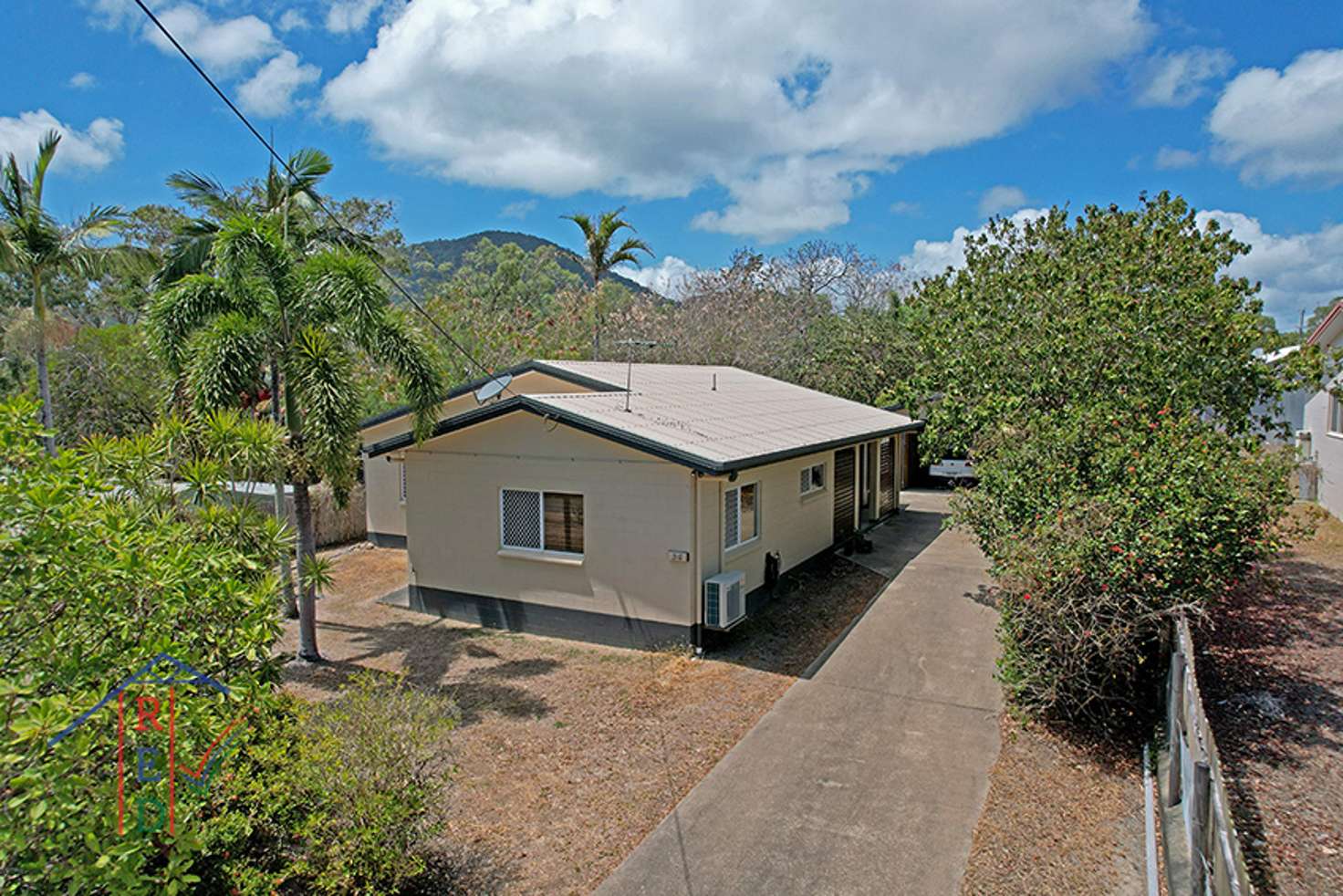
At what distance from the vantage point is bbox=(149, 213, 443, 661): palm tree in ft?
28.8

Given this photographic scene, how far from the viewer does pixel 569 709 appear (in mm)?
8203

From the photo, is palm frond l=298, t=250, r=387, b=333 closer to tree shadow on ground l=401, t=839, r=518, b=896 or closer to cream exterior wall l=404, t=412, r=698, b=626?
cream exterior wall l=404, t=412, r=698, b=626

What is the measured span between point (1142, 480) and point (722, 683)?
16.5 ft

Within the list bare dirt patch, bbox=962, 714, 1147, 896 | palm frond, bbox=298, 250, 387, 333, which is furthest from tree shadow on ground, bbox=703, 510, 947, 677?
palm frond, bbox=298, 250, 387, 333

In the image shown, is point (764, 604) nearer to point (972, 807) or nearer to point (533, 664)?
point (533, 664)

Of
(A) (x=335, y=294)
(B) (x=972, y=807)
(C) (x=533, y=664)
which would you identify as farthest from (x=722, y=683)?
(A) (x=335, y=294)

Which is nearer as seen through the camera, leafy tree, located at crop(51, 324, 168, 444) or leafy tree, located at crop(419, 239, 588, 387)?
leafy tree, located at crop(51, 324, 168, 444)

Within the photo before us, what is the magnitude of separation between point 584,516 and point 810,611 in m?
3.85

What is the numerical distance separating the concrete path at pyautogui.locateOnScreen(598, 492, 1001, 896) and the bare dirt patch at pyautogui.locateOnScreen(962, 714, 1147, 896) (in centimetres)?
18

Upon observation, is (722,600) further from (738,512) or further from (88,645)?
(88,645)

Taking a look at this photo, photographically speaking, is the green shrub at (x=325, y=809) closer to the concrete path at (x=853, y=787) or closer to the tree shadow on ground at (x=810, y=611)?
the concrete path at (x=853, y=787)

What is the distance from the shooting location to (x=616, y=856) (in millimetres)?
5559

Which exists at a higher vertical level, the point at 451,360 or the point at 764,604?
the point at 451,360

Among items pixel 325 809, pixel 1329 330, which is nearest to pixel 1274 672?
pixel 325 809
